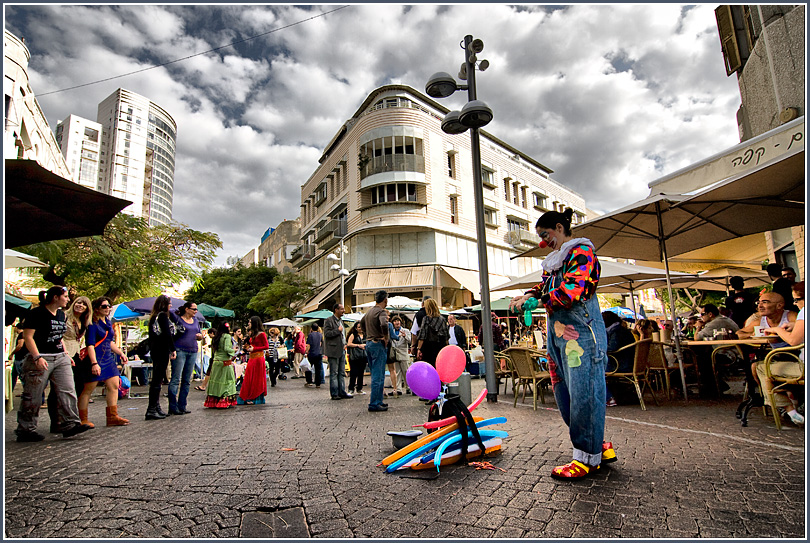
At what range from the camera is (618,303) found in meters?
39.2

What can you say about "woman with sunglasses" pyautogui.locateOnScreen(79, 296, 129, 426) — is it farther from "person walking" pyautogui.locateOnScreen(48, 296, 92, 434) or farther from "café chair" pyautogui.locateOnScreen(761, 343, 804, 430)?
"café chair" pyautogui.locateOnScreen(761, 343, 804, 430)

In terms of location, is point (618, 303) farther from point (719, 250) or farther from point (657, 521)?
point (657, 521)

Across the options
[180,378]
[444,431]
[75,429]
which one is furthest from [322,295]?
[444,431]

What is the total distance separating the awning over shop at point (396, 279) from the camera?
89.9ft

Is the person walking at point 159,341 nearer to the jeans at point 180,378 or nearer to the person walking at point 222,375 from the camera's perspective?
the jeans at point 180,378

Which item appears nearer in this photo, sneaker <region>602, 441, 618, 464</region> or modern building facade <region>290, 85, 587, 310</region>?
sneaker <region>602, 441, 618, 464</region>

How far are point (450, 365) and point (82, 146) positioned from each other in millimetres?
128723

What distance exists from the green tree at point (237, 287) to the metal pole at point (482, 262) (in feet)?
123

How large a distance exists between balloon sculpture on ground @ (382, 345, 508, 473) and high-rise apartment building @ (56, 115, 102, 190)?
11691 cm

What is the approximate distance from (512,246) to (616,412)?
29.5m

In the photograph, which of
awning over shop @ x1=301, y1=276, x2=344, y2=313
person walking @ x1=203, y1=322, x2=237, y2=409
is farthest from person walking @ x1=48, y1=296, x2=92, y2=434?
awning over shop @ x1=301, y1=276, x2=344, y2=313

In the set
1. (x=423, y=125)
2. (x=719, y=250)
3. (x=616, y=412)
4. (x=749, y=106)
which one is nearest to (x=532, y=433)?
(x=616, y=412)

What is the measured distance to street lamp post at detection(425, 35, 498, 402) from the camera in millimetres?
7465

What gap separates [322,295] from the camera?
103ft
